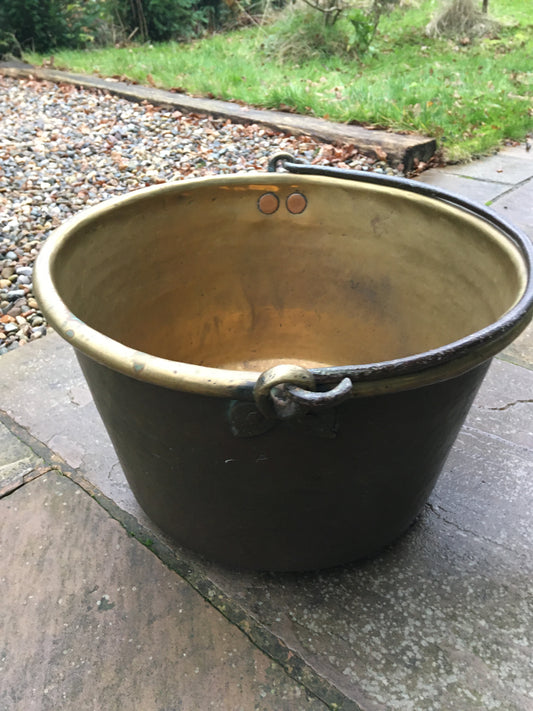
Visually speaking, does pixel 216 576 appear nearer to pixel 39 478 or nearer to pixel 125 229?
pixel 39 478

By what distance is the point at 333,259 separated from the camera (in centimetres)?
168

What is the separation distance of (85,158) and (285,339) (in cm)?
243

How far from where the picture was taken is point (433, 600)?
116 centimetres

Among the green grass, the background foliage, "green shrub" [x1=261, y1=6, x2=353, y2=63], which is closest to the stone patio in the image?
the green grass

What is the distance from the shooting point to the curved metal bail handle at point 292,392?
725 millimetres

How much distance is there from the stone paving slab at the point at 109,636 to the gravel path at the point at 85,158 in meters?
0.99

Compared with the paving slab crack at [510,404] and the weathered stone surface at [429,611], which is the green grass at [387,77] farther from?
the weathered stone surface at [429,611]

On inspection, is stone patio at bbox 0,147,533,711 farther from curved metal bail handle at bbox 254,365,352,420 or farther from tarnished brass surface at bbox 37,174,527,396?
curved metal bail handle at bbox 254,365,352,420

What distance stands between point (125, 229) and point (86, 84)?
14.8 ft

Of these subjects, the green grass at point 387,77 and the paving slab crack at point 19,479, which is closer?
the paving slab crack at point 19,479

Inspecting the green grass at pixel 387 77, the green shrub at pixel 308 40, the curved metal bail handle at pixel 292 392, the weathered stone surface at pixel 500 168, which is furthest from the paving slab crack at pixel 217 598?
the green shrub at pixel 308 40

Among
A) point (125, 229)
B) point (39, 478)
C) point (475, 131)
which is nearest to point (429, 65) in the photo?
point (475, 131)

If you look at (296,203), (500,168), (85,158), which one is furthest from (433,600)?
(85,158)

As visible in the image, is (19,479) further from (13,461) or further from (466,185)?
(466,185)
